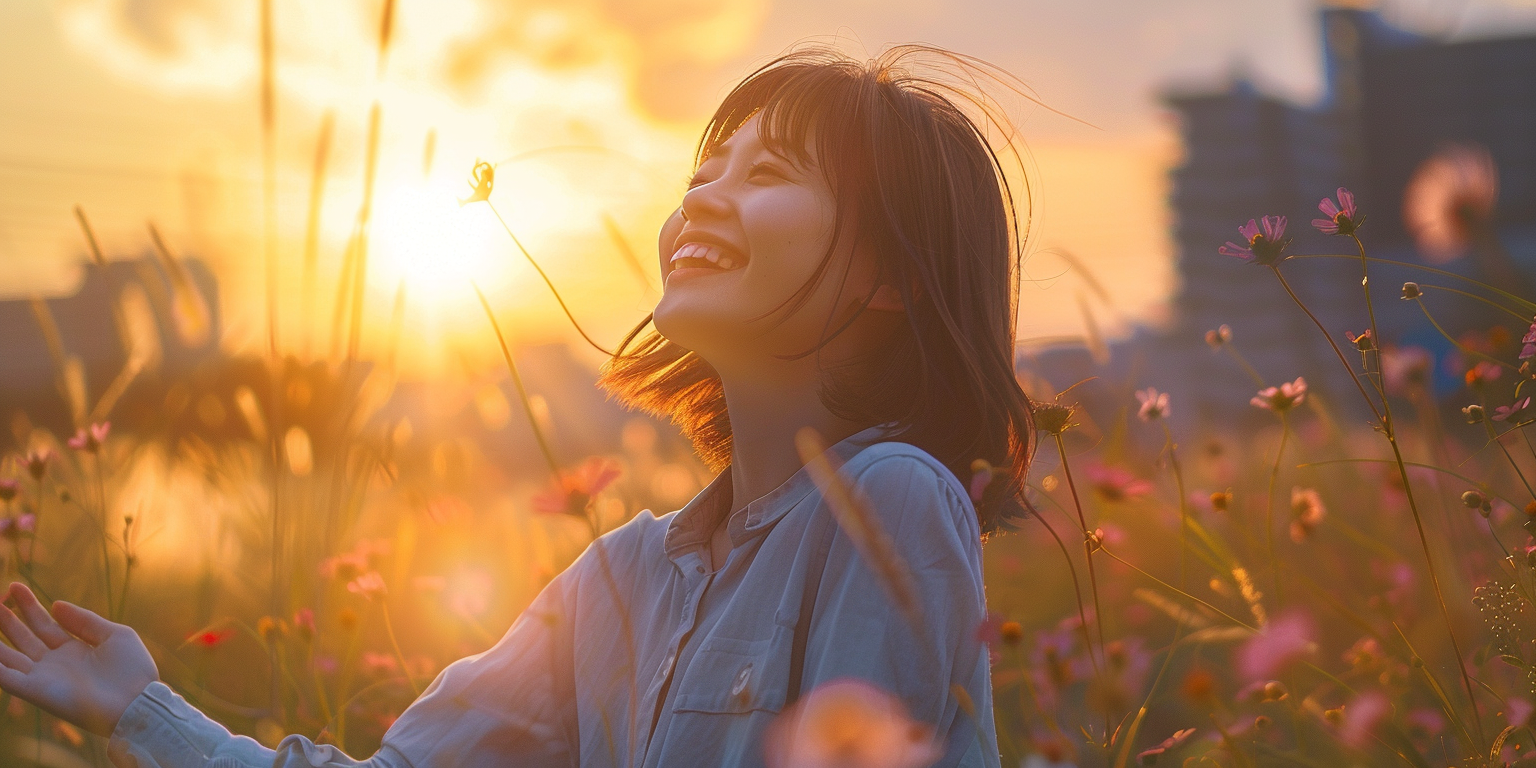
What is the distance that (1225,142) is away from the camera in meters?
49.2

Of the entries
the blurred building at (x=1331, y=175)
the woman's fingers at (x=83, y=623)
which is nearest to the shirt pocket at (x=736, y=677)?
the woman's fingers at (x=83, y=623)

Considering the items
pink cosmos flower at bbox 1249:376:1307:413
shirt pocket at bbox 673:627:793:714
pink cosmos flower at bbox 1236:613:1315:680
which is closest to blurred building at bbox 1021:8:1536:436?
pink cosmos flower at bbox 1249:376:1307:413

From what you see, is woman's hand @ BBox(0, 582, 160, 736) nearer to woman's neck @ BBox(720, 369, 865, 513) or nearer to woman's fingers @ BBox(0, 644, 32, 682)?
woman's fingers @ BBox(0, 644, 32, 682)

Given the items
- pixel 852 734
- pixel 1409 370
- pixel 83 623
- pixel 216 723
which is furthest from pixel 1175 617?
pixel 83 623

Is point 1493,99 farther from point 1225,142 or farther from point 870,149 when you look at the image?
point 870,149

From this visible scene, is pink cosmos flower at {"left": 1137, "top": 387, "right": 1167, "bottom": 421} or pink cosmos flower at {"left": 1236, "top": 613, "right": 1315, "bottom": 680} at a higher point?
pink cosmos flower at {"left": 1137, "top": 387, "right": 1167, "bottom": 421}

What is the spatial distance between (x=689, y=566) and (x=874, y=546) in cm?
64

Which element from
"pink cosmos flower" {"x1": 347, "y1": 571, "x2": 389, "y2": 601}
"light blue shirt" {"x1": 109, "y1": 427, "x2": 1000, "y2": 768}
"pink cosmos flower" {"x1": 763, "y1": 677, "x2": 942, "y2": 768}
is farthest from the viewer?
"pink cosmos flower" {"x1": 347, "y1": 571, "x2": 389, "y2": 601}

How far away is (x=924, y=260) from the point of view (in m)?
1.34

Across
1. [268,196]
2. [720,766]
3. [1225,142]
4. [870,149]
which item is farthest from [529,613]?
[1225,142]

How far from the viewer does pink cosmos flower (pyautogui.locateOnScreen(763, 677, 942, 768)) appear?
85cm

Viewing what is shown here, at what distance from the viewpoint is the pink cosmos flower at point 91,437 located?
1.77 metres

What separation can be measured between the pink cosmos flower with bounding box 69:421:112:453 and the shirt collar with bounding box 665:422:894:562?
3.46 ft

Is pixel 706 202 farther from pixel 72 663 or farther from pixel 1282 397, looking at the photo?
pixel 72 663
